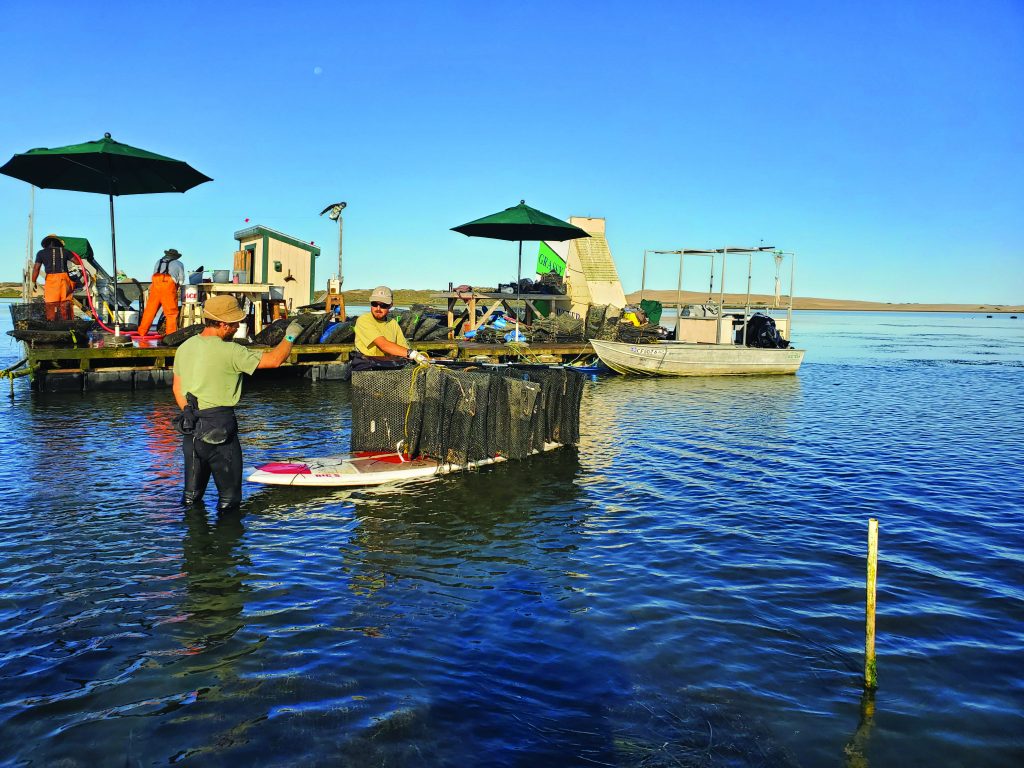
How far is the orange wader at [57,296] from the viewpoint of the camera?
1977cm

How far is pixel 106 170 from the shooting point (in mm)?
18703

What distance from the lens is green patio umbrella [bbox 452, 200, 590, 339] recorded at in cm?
2609

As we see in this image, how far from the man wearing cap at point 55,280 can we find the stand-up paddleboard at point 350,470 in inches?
492

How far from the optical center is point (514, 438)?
11.9m

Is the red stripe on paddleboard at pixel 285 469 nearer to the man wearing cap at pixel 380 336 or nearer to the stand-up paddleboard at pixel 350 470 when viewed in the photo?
the stand-up paddleboard at pixel 350 470

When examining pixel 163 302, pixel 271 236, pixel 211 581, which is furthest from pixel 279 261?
pixel 211 581

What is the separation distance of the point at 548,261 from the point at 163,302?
21.7 metres

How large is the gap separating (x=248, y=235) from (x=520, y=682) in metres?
26.0

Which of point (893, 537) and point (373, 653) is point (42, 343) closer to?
point (373, 653)

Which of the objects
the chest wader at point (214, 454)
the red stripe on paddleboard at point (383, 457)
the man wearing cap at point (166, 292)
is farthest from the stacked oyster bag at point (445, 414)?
the man wearing cap at point (166, 292)

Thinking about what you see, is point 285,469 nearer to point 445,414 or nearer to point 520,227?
point 445,414

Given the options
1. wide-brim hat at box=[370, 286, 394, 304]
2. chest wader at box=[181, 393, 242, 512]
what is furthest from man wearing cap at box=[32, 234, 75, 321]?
chest wader at box=[181, 393, 242, 512]

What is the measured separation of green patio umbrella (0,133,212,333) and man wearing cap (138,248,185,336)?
1.11 meters

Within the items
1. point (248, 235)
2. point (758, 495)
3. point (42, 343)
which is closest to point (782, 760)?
point (758, 495)
